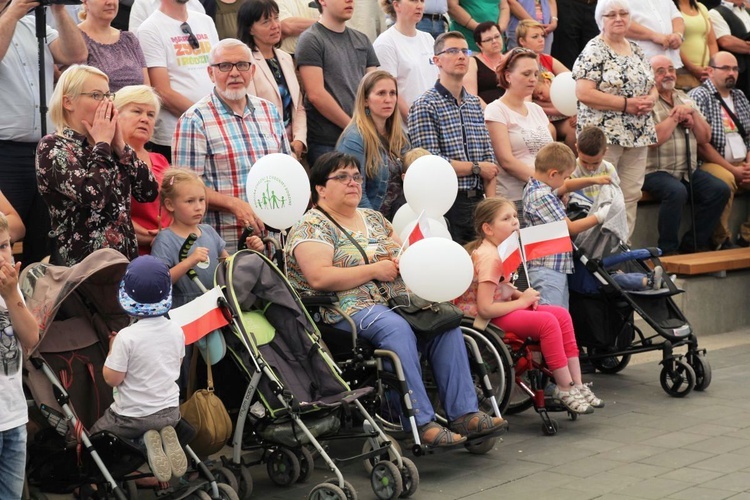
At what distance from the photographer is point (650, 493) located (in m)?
5.45

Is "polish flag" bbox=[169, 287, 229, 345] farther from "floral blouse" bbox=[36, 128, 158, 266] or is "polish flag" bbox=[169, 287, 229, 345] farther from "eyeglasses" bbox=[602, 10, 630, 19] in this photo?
"eyeglasses" bbox=[602, 10, 630, 19]

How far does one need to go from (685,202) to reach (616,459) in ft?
14.8

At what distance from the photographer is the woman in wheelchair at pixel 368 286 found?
19.2 ft

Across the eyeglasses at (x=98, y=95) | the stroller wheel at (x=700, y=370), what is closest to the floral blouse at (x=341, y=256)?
the eyeglasses at (x=98, y=95)

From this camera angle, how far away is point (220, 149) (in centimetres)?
652

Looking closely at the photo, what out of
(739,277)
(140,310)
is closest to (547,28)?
(739,277)

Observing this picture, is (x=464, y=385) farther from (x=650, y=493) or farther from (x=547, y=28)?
(x=547, y=28)

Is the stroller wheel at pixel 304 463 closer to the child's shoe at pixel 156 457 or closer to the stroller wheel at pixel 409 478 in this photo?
Result: the stroller wheel at pixel 409 478

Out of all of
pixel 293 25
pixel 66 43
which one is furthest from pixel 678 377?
pixel 66 43

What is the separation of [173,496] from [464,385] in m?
1.69

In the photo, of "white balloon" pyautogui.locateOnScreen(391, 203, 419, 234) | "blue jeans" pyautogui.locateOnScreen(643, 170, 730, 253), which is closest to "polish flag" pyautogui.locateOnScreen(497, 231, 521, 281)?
"white balloon" pyautogui.locateOnScreen(391, 203, 419, 234)

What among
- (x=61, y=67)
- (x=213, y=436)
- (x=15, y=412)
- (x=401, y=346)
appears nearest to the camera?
(x=15, y=412)

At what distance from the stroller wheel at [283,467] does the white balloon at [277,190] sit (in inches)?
45.5

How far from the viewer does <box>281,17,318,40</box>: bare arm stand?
8.92 meters
